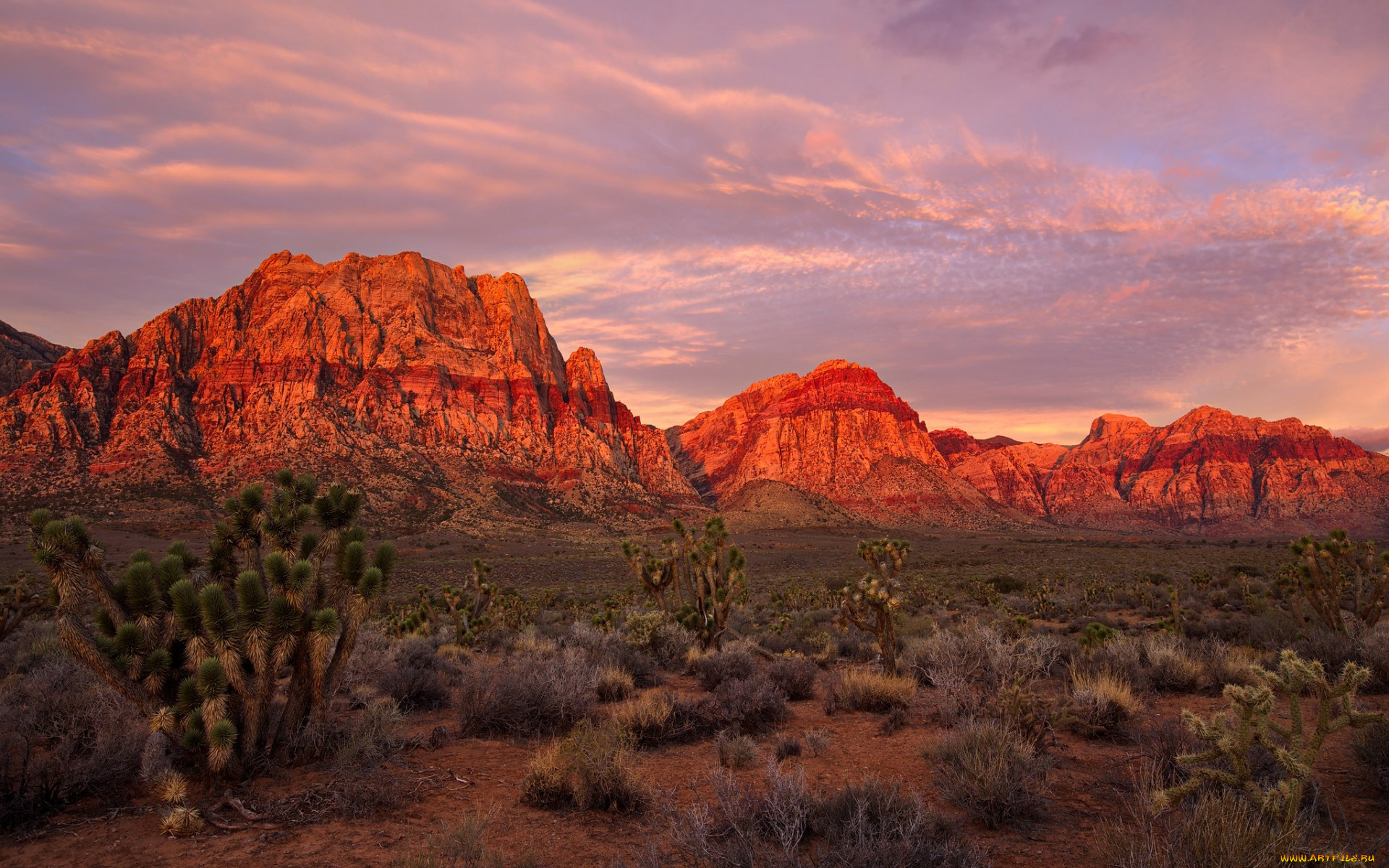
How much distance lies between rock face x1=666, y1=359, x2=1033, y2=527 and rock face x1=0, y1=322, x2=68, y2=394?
394 ft

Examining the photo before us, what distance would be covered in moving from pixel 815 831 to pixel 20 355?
478 feet

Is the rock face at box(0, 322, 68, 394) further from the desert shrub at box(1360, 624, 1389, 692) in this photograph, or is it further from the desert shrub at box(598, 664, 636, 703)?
the desert shrub at box(1360, 624, 1389, 692)

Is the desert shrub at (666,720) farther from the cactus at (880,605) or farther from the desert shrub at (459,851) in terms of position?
the cactus at (880,605)

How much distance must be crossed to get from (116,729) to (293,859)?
3145 millimetres

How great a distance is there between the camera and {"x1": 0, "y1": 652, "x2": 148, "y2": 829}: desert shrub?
5.73 meters

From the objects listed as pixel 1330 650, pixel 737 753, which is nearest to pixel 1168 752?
pixel 737 753

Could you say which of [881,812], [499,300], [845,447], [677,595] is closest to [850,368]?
[845,447]

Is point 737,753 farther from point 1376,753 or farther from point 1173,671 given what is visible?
point 1173,671

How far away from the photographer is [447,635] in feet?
57.2

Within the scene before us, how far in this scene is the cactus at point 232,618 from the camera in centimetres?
646

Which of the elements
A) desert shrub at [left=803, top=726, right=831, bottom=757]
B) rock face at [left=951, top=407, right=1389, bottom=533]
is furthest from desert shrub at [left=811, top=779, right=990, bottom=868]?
rock face at [left=951, top=407, right=1389, bottom=533]

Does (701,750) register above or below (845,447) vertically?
below

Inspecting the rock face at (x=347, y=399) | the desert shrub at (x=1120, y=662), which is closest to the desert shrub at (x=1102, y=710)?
the desert shrub at (x=1120, y=662)

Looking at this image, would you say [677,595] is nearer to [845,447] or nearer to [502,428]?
[502,428]
